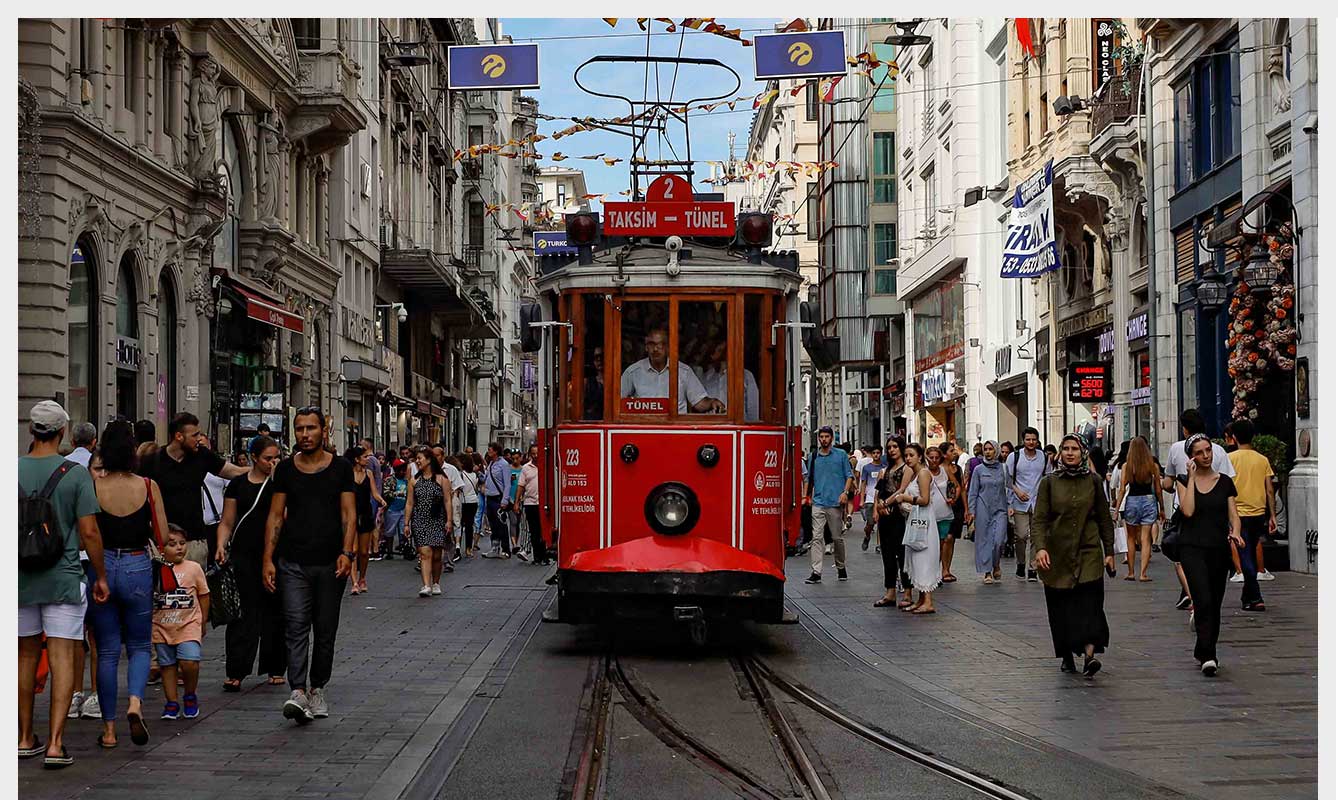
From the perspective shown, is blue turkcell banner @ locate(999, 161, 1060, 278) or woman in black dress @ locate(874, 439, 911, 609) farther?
blue turkcell banner @ locate(999, 161, 1060, 278)

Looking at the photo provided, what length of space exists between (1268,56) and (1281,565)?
25.0 feet

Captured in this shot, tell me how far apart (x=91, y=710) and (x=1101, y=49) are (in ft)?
95.4

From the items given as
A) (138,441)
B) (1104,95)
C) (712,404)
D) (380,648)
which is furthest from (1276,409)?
(138,441)

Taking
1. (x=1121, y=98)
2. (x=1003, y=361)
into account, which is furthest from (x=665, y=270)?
(x=1003, y=361)

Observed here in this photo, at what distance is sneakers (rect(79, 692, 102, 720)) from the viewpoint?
9.85 metres

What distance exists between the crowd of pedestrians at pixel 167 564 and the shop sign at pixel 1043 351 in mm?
28690

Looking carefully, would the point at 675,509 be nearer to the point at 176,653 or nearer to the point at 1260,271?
the point at 176,653

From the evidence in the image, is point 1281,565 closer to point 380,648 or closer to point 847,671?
point 847,671

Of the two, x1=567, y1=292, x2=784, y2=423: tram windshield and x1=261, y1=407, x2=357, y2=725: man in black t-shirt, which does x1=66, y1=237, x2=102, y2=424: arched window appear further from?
x1=261, y1=407, x2=357, y2=725: man in black t-shirt

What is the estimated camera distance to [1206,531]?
39.9 ft

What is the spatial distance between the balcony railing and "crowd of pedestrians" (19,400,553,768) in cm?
2332

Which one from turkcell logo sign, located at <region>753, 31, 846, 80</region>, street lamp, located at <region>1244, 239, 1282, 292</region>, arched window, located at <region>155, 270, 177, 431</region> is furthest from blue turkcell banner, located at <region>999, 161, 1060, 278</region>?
arched window, located at <region>155, 270, 177, 431</region>

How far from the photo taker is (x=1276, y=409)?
24078 millimetres

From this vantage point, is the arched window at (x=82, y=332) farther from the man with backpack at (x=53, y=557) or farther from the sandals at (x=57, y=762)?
the sandals at (x=57, y=762)
